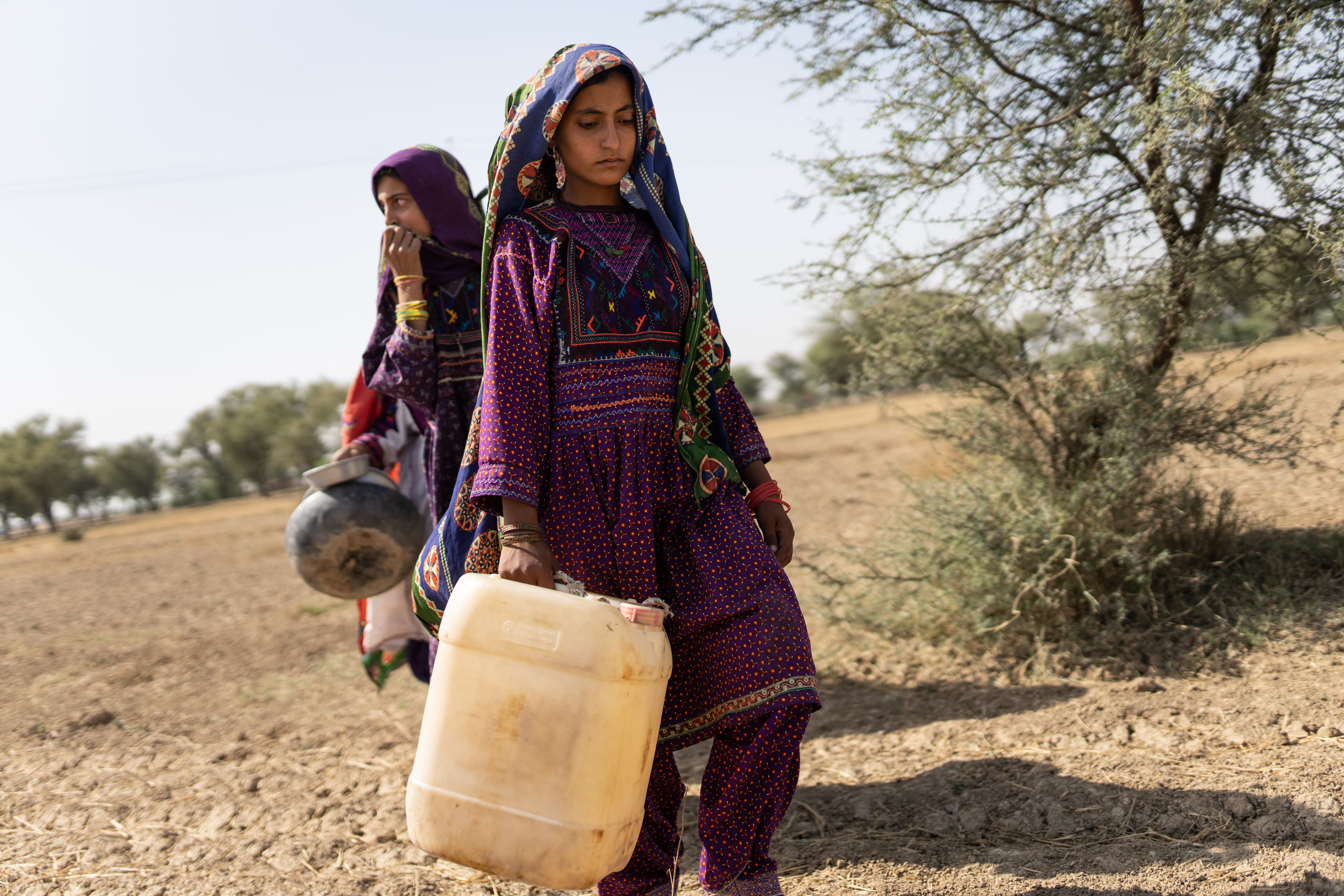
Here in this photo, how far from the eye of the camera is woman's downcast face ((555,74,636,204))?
218cm

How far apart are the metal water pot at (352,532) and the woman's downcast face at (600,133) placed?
1623mm

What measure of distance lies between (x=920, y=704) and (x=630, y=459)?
2224 mm

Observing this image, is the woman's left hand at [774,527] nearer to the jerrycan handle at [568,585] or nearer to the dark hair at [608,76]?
the jerrycan handle at [568,585]

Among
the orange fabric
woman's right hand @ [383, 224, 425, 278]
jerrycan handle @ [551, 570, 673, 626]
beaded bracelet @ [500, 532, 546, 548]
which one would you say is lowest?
jerrycan handle @ [551, 570, 673, 626]

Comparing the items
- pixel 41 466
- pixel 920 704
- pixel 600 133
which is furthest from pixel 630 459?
pixel 41 466

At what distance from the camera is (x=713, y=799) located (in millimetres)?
2133

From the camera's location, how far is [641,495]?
2184mm

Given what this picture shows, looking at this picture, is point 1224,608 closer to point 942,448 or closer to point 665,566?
point 942,448

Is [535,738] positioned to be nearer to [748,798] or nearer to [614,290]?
[748,798]

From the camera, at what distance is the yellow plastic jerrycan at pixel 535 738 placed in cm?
181

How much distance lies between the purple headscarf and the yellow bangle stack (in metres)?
0.15

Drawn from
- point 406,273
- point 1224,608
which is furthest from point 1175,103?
point 406,273

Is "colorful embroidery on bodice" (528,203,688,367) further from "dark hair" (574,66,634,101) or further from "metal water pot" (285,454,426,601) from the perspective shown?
"metal water pot" (285,454,426,601)

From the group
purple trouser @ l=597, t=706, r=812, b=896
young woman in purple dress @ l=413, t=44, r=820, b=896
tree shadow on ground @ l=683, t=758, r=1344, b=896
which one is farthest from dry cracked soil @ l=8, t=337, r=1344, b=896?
young woman in purple dress @ l=413, t=44, r=820, b=896
